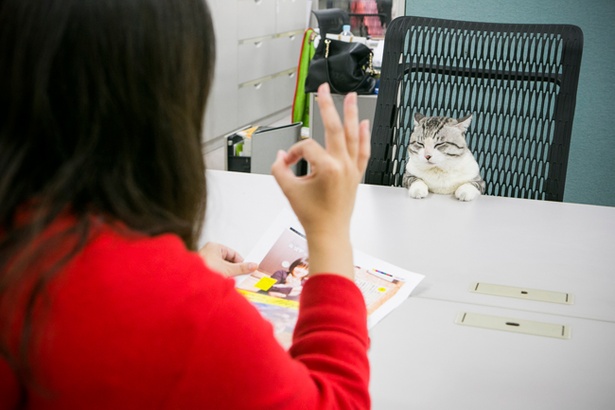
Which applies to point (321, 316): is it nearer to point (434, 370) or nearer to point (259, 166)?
point (434, 370)

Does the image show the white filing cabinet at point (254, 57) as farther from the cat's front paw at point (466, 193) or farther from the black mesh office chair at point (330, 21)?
the cat's front paw at point (466, 193)

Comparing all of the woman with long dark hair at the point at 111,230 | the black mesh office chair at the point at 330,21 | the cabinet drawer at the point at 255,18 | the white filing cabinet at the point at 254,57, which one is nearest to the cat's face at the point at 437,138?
the woman with long dark hair at the point at 111,230

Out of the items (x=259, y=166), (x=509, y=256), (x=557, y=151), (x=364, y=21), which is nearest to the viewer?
(x=509, y=256)

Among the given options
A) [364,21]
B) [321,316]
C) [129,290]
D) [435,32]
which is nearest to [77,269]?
[129,290]

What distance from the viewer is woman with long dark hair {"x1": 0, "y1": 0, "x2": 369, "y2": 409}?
0.45 metres

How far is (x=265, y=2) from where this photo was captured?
461 cm

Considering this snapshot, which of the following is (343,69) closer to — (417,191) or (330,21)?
(330,21)

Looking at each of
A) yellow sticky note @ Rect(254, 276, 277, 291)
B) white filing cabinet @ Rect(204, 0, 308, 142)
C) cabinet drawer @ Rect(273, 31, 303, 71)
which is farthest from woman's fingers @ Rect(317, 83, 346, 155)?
cabinet drawer @ Rect(273, 31, 303, 71)

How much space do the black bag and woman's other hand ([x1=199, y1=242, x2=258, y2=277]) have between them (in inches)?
81.3

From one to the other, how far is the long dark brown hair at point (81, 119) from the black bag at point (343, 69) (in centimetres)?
262

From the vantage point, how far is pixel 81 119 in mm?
493

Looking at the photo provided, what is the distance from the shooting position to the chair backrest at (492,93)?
155 centimetres

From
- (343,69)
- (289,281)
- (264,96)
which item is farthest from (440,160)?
(264,96)

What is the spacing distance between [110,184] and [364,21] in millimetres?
4626
